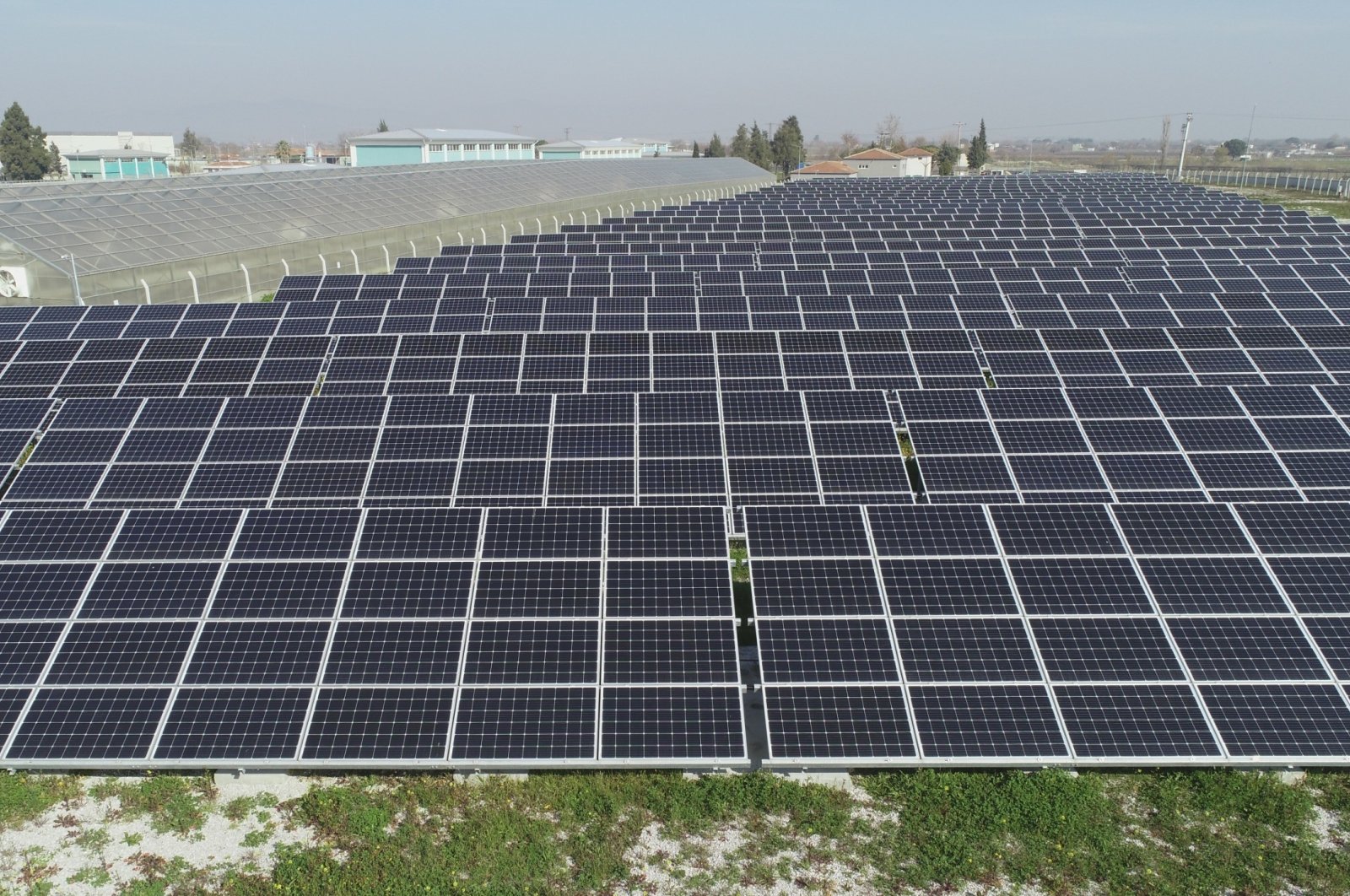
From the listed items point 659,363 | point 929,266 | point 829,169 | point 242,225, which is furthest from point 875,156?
point 659,363

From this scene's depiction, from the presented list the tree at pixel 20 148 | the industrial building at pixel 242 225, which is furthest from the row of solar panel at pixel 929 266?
the tree at pixel 20 148

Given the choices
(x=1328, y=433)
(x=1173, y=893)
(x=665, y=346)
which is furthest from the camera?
(x=665, y=346)

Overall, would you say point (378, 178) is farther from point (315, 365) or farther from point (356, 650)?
point (356, 650)

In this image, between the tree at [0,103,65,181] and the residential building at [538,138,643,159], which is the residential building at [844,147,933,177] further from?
the tree at [0,103,65,181]

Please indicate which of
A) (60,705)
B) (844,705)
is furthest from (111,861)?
(844,705)

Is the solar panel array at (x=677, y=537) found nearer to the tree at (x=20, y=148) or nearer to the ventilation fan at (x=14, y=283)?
the ventilation fan at (x=14, y=283)

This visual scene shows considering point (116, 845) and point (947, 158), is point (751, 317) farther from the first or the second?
point (947, 158)
